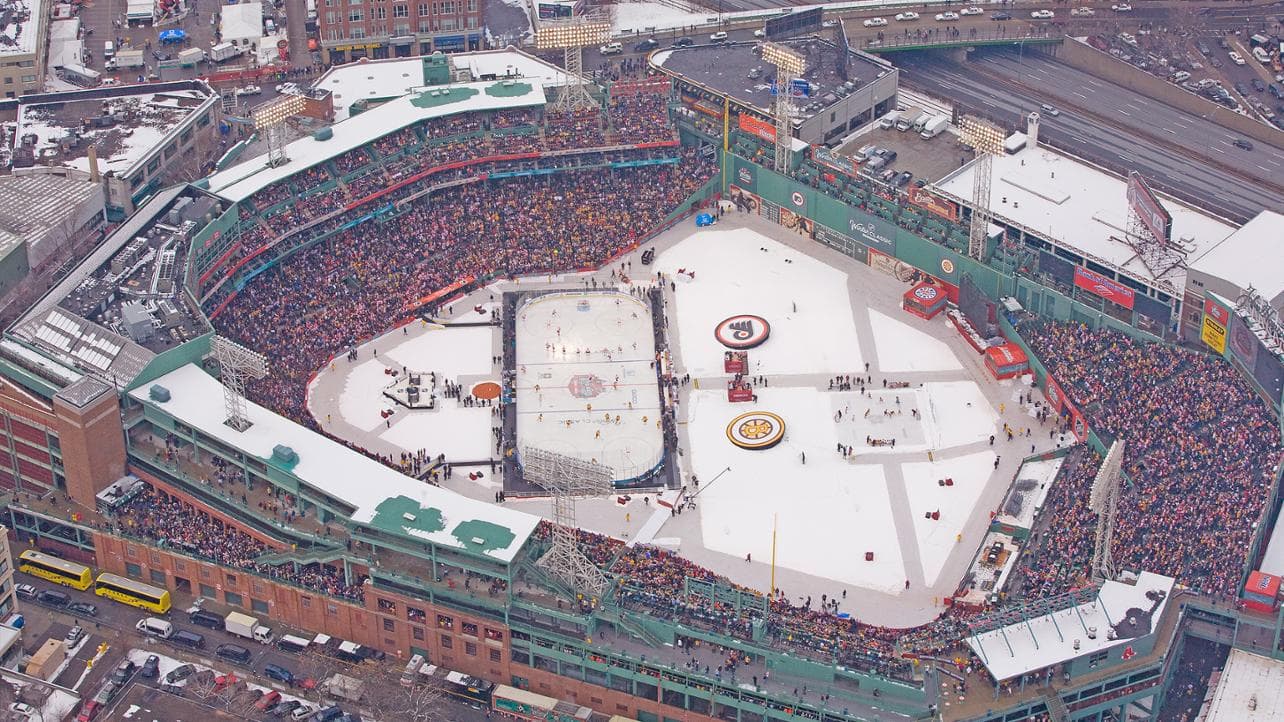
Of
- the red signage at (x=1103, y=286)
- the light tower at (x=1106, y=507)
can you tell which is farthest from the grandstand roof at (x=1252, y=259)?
the light tower at (x=1106, y=507)

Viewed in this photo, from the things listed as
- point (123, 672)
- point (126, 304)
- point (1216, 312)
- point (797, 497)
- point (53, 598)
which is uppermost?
point (126, 304)

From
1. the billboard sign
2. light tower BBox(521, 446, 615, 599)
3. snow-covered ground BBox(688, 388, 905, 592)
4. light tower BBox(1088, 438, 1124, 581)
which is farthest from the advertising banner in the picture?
light tower BBox(521, 446, 615, 599)

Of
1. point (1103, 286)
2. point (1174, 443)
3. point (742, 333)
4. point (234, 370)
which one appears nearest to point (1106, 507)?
point (1174, 443)

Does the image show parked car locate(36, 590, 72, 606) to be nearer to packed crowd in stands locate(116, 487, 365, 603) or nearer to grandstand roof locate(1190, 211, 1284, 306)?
packed crowd in stands locate(116, 487, 365, 603)

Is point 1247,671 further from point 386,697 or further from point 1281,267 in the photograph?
point 386,697

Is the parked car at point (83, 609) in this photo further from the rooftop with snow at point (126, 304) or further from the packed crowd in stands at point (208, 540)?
the rooftop with snow at point (126, 304)

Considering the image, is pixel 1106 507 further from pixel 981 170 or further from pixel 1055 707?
pixel 981 170
